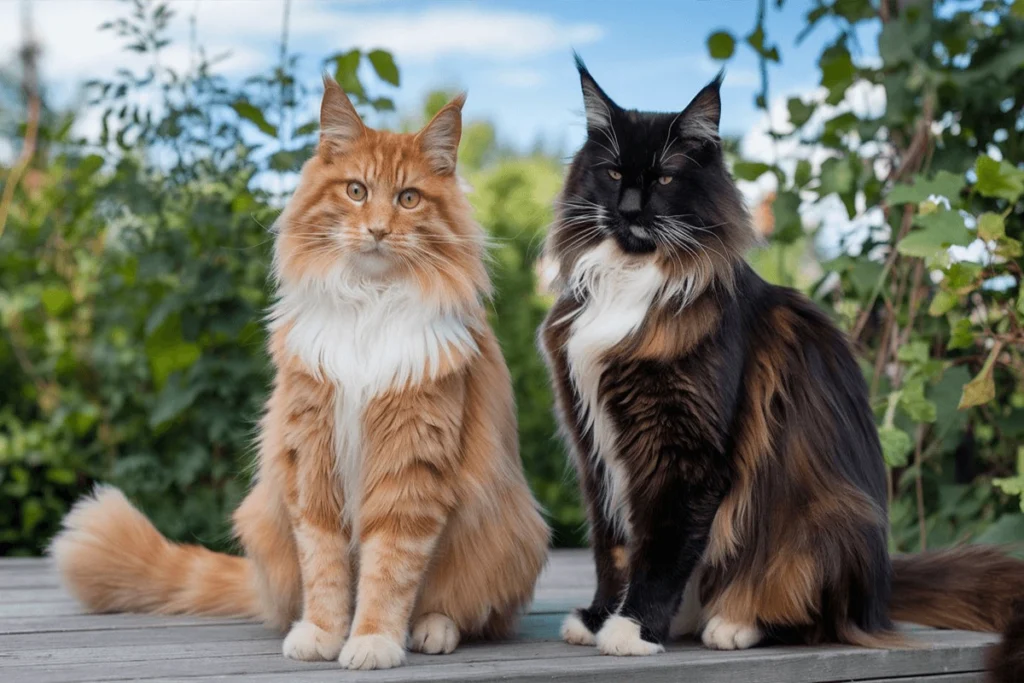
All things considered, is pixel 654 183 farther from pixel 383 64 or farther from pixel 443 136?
pixel 383 64

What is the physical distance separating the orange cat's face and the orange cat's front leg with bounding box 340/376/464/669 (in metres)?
0.29

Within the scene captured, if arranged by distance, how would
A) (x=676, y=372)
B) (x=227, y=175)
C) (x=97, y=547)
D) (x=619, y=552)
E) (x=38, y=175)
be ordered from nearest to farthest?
(x=676, y=372) → (x=619, y=552) → (x=97, y=547) → (x=227, y=175) → (x=38, y=175)

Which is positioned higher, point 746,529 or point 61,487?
point 746,529

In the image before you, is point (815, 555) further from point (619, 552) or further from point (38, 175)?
point (38, 175)

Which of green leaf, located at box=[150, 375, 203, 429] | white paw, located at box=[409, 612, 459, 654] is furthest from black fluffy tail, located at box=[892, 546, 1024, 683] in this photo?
green leaf, located at box=[150, 375, 203, 429]

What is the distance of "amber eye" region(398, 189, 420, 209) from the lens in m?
2.23

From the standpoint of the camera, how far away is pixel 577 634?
2301 mm

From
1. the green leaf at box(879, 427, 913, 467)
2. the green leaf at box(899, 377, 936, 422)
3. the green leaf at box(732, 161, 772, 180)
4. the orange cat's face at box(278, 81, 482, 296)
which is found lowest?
the green leaf at box(879, 427, 913, 467)

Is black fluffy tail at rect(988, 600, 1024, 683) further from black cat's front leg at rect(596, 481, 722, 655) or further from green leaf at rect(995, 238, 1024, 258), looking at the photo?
green leaf at rect(995, 238, 1024, 258)

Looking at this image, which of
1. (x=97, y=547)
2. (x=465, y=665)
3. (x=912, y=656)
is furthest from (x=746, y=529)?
(x=97, y=547)

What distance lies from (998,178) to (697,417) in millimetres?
1441

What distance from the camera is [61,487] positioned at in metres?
4.30

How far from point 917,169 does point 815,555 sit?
6.15ft

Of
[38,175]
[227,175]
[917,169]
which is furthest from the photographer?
[38,175]
